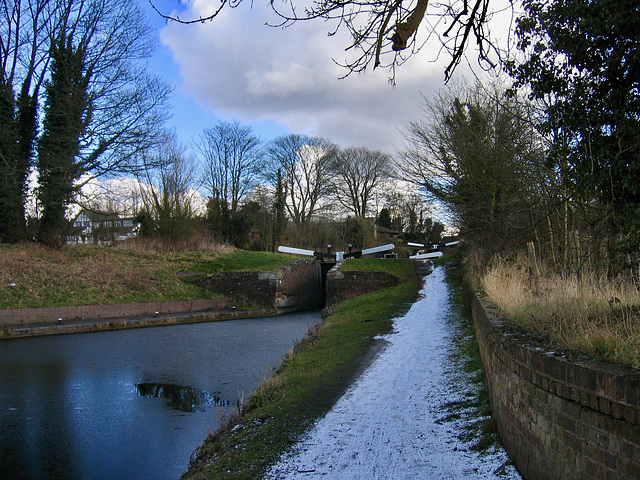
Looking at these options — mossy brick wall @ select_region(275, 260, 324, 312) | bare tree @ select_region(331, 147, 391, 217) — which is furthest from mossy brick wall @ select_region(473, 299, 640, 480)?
bare tree @ select_region(331, 147, 391, 217)

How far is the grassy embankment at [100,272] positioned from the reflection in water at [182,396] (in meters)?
9.44

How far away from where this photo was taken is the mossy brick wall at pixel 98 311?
16359mm

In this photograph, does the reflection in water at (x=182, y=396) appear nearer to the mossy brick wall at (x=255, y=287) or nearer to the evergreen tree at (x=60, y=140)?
the mossy brick wall at (x=255, y=287)

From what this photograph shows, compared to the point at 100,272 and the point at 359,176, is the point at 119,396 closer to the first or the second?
the point at 100,272

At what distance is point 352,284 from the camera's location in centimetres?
2341

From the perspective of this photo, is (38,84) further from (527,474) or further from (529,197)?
(527,474)

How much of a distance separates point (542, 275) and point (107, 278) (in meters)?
17.8

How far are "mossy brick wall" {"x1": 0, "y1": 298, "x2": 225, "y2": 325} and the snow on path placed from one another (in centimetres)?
1301

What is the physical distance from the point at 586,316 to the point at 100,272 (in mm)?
20412

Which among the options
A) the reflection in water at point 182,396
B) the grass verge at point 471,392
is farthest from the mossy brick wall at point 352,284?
the reflection in water at point 182,396

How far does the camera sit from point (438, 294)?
54.9 ft

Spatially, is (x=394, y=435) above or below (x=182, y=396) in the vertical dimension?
above

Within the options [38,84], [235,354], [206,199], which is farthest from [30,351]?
[206,199]

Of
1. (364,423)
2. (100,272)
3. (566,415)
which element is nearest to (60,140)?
(100,272)
